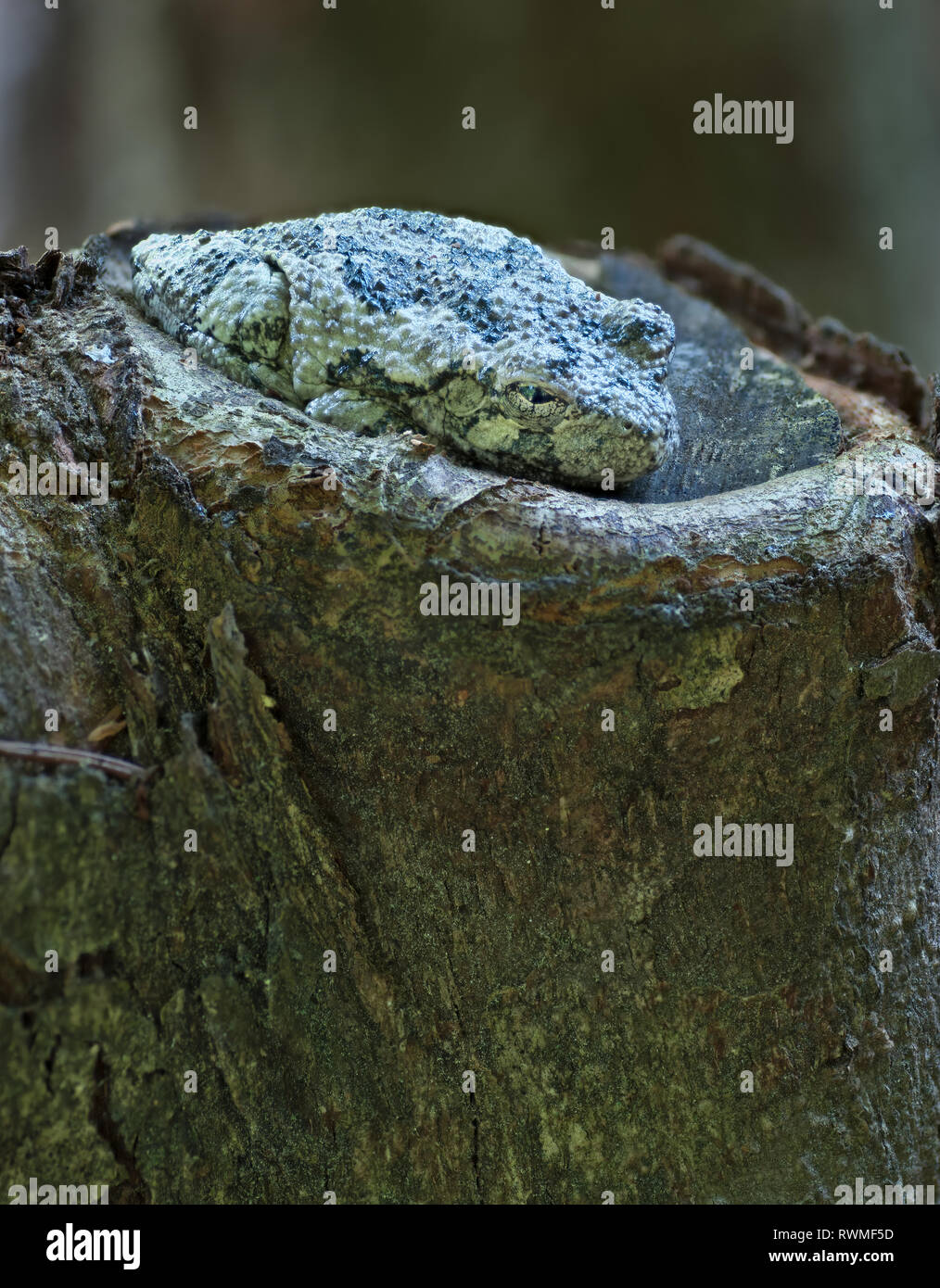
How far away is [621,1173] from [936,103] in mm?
3235

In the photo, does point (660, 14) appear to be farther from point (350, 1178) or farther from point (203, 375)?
point (350, 1178)

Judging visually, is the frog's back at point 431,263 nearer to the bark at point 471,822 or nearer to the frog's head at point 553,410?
the frog's head at point 553,410

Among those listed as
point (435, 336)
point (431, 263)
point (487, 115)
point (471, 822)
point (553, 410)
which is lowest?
point (471, 822)

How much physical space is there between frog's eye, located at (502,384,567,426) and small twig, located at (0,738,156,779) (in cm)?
58

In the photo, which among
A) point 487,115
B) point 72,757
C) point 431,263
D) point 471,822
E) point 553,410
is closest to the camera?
point 72,757

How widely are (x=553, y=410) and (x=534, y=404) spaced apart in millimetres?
23

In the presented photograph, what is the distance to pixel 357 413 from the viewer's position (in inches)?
49.1

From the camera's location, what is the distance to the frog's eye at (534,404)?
117 centimetres

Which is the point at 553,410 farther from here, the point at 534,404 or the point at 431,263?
the point at 431,263

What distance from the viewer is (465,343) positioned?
121cm

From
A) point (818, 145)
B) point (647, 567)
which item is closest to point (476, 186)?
point (818, 145)

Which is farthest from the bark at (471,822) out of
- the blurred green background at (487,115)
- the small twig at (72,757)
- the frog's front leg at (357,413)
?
the blurred green background at (487,115)

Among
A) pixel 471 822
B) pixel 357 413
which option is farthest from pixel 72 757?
pixel 357 413

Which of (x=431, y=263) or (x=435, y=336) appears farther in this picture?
(x=431, y=263)
